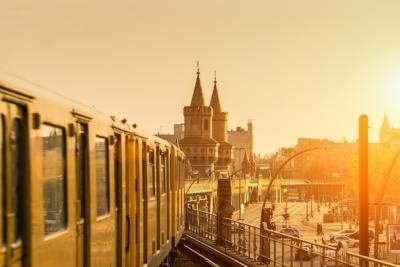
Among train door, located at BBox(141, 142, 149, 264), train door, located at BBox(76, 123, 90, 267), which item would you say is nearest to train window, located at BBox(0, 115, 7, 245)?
train door, located at BBox(76, 123, 90, 267)

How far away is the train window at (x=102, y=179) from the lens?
980cm

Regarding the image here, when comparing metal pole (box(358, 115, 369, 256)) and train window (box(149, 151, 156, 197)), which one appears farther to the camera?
metal pole (box(358, 115, 369, 256))

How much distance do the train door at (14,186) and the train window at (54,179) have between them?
0.59 m

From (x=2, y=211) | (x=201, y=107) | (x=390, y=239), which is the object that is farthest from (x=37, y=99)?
(x=201, y=107)

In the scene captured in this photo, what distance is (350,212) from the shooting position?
387 ft

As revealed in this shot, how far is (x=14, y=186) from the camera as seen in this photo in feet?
21.5

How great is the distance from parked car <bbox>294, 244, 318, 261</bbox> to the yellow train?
4.48 meters

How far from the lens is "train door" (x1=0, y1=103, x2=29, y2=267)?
6266mm

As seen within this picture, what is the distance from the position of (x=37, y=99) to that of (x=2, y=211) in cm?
135

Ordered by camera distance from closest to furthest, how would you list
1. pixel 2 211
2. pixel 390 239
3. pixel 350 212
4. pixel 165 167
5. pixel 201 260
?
pixel 2 211 → pixel 165 167 → pixel 201 260 → pixel 390 239 → pixel 350 212

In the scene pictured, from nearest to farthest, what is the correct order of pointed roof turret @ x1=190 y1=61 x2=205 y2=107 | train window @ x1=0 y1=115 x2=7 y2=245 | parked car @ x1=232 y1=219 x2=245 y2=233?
train window @ x1=0 y1=115 x2=7 y2=245 < parked car @ x1=232 y1=219 x2=245 y2=233 < pointed roof turret @ x1=190 y1=61 x2=205 y2=107

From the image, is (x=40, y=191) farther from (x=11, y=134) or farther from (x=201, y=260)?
(x=201, y=260)

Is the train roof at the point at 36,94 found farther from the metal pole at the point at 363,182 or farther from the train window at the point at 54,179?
the metal pole at the point at 363,182

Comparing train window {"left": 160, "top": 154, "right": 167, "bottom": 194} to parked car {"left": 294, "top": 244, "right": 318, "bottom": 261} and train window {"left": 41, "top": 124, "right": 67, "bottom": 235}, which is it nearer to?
parked car {"left": 294, "top": 244, "right": 318, "bottom": 261}
